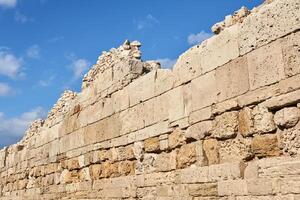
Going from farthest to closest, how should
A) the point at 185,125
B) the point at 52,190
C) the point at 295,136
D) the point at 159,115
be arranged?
the point at 52,190
the point at 159,115
the point at 185,125
the point at 295,136

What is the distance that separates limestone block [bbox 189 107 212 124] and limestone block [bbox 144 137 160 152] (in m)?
0.72

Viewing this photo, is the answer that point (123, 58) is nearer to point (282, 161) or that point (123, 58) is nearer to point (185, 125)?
point (185, 125)

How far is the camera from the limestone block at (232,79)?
4.13 m

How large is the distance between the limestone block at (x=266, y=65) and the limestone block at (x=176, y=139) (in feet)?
3.77

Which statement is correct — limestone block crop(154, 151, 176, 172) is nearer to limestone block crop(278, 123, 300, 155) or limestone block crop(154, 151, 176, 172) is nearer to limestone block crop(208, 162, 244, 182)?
limestone block crop(208, 162, 244, 182)

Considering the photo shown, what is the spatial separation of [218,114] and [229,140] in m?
0.29

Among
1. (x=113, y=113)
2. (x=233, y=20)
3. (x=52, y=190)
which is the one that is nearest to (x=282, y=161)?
(x=233, y=20)

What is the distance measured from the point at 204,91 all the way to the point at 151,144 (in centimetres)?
116

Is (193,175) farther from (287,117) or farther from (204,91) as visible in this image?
(287,117)

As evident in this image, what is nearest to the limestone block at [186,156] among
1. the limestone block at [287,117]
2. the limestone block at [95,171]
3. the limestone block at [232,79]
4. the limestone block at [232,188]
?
the limestone block at [232,188]

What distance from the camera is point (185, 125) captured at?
15.8 feet

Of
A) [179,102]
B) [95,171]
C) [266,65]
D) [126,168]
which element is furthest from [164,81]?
[95,171]

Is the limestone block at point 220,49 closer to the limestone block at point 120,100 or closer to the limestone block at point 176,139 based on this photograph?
the limestone block at point 176,139

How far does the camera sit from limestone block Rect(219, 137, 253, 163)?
4031mm
